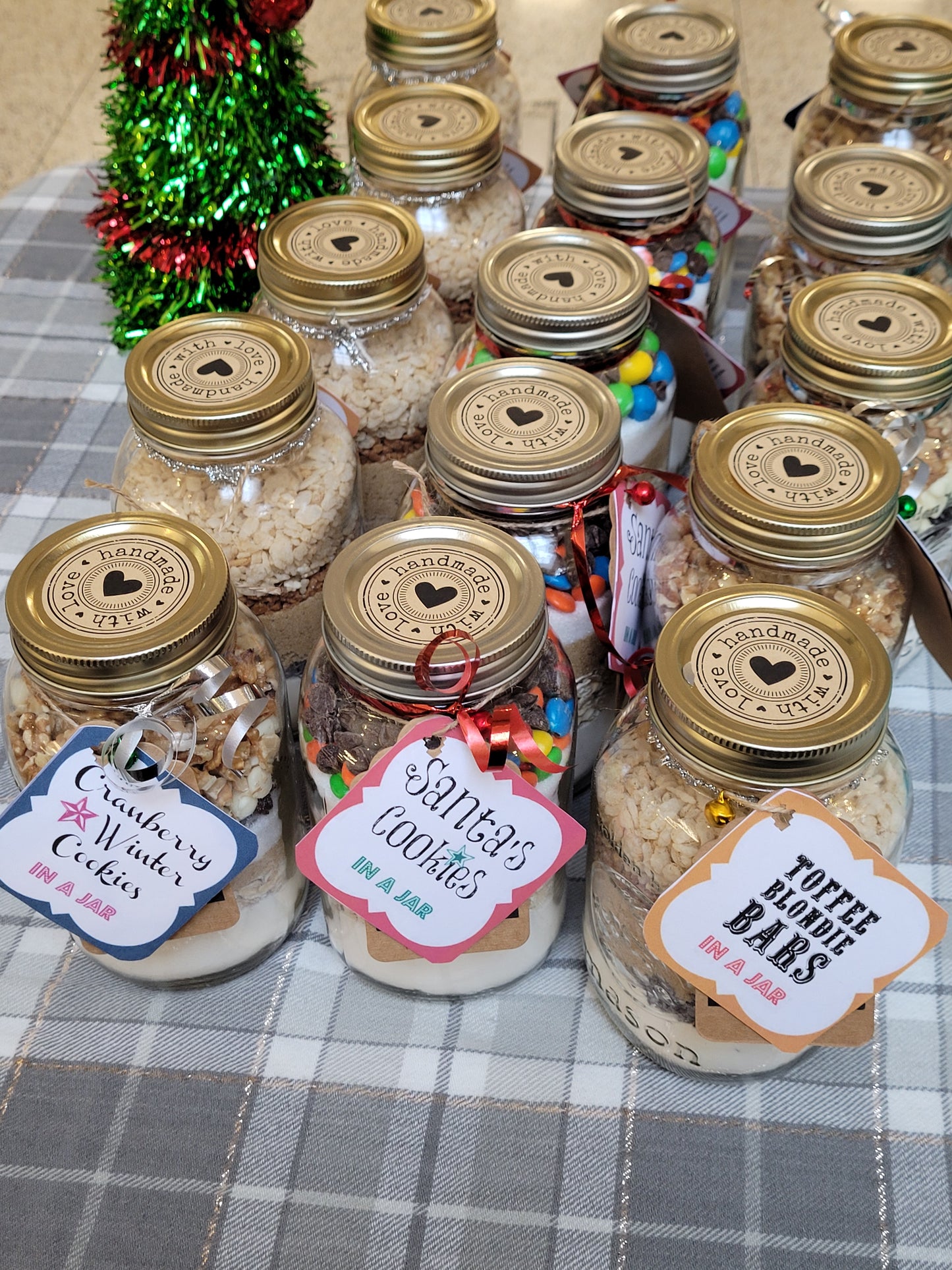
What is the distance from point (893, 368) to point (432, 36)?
0.74m

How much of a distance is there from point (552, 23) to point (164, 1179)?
9.54ft

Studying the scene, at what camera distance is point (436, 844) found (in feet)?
2.48

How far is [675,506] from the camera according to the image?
94cm

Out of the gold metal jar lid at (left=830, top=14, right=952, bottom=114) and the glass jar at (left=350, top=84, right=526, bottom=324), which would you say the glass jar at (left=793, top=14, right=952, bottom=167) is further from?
the glass jar at (left=350, top=84, right=526, bottom=324)

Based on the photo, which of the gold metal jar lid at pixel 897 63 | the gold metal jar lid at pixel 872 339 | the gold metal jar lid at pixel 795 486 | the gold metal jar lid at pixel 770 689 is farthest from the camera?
the gold metal jar lid at pixel 897 63

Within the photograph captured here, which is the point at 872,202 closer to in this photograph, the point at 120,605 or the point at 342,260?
the point at 342,260

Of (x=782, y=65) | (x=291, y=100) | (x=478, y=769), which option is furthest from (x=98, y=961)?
(x=782, y=65)

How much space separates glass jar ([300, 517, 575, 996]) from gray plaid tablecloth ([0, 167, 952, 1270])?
5 centimetres

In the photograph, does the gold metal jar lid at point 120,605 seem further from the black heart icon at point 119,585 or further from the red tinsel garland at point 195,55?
the red tinsel garland at point 195,55

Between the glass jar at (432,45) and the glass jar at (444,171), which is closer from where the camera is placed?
the glass jar at (444,171)

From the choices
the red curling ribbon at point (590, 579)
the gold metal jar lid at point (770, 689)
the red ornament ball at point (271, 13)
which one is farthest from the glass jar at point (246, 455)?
the red ornament ball at point (271, 13)

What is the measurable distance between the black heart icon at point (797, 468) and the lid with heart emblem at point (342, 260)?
37cm

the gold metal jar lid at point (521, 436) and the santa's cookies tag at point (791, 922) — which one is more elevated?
the gold metal jar lid at point (521, 436)

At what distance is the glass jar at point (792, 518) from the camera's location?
2.63ft
